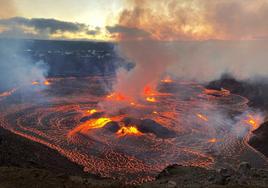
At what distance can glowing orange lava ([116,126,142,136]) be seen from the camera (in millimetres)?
57906

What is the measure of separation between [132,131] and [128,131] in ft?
2.67

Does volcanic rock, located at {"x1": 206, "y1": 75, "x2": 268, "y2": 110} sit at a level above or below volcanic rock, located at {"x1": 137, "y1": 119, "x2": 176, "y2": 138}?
below

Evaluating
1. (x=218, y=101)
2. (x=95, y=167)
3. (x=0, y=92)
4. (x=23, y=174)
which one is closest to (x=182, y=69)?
(x=218, y=101)

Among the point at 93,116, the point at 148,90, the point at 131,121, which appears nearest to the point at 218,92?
the point at 148,90

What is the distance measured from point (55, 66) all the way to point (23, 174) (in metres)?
171

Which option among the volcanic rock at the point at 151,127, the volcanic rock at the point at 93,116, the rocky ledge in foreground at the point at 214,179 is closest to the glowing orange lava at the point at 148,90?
the volcanic rock at the point at 93,116

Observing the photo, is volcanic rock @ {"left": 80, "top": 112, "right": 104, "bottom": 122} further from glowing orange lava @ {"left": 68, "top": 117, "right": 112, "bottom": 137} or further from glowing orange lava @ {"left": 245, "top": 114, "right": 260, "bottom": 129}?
glowing orange lava @ {"left": 245, "top": 114, "right": 260, "bottom": 129}

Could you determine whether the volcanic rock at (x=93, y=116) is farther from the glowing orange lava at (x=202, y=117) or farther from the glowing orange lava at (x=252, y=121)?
the glowing orange lava at (x=252, y=121)

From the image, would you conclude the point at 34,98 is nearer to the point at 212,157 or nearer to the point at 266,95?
the point at 212,157

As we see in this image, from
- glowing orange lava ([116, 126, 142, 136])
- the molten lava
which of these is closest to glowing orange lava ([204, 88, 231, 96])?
the molten lava

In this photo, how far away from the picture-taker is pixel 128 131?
192 feet

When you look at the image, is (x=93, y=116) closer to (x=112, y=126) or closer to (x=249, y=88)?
(x=112, y=126)

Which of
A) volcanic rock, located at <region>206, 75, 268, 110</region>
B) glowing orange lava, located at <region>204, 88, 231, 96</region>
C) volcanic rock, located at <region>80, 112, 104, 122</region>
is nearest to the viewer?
volcanic rock, located at <region>80, 112, 104, 122</region>

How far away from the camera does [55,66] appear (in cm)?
19050
